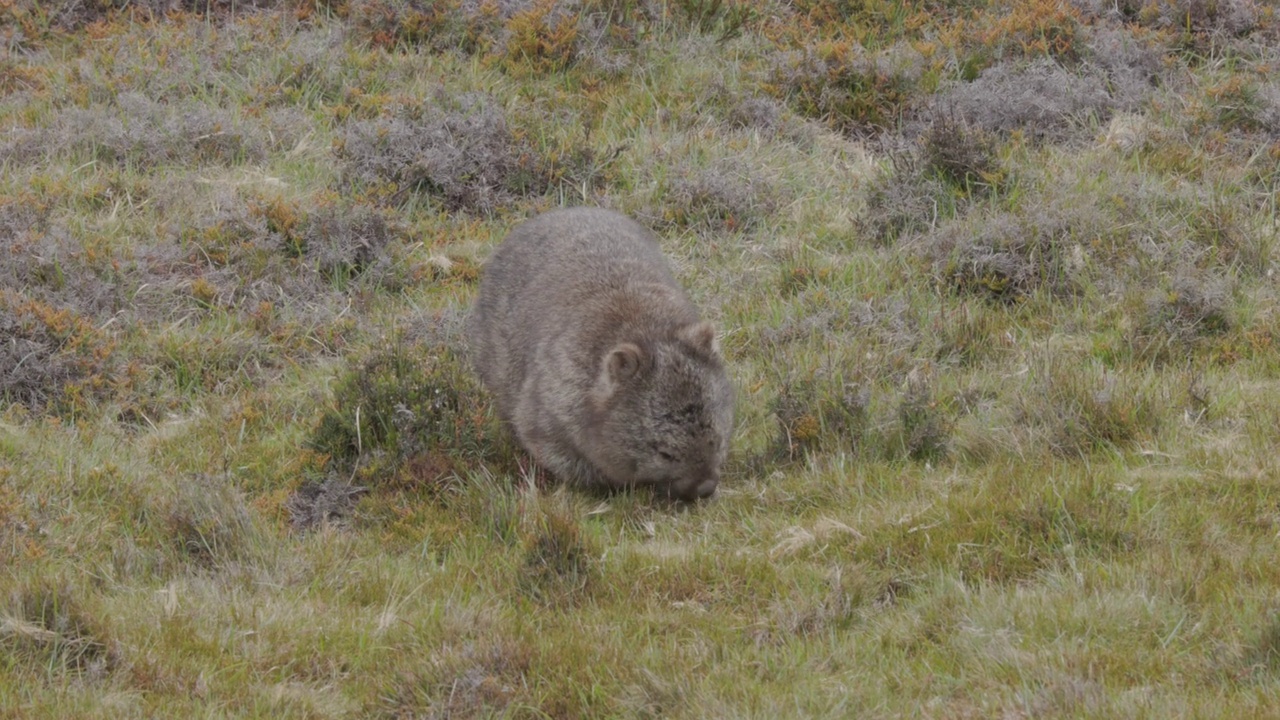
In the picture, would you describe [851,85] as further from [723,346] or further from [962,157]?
[723,346]

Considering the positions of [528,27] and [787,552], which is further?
[528,27]

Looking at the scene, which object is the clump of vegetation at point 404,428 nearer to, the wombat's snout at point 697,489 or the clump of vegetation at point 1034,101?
the wombat's snout at point 697,489

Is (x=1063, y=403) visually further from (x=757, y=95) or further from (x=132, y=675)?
(x=757, y=95)

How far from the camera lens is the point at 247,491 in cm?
720

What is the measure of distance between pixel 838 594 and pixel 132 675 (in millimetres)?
2567

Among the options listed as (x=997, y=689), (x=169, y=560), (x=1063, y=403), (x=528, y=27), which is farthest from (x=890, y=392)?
(x=528, y=27)

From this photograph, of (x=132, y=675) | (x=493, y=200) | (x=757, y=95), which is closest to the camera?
(x=132, y=675)

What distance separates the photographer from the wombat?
689 cm

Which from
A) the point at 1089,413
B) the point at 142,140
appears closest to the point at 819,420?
the point at 1089,413

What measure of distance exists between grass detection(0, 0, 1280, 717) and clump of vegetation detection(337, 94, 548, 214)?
29 millimetres

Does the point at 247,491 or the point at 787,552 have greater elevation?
the point at 787,552

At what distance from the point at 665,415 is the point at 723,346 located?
1.70 m

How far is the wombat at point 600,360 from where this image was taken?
271 inches

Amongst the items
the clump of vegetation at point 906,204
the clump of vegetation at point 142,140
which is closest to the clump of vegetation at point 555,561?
the clump of vegetation at point 906,204
